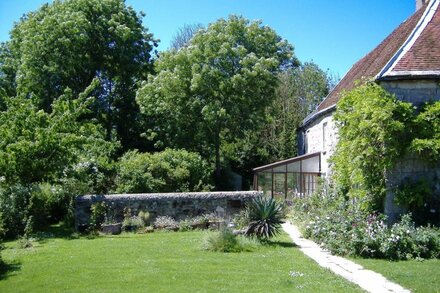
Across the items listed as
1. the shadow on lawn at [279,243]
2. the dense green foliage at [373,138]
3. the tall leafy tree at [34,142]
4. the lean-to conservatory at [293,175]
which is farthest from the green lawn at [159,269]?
the lean-to conservatory at [293,175]

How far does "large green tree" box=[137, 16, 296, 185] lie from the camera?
80.4ft

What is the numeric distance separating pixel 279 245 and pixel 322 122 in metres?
9.42

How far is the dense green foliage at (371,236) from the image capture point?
10367 mm

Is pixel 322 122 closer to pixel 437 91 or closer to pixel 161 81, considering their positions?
pixel 437 91

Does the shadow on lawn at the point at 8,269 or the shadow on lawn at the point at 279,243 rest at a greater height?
the shadow on lawn at the point at 279,243

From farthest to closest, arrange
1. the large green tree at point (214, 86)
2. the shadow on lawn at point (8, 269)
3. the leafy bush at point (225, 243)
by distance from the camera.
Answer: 1. the large green tree at point (214, 86)
2. the leafy bush at point (225, 243)
3. the shadow on lawn at point (8, 269)

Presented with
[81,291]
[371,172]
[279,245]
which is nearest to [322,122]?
[371,172]

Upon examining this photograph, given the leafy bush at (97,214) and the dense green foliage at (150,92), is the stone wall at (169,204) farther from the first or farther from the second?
the dense green foliage at (150,92)

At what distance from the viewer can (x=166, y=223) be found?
608 inches

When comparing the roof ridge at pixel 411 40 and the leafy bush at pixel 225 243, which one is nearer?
the leafy bush at pixel 225 243

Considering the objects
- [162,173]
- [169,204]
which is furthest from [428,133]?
[162,173]

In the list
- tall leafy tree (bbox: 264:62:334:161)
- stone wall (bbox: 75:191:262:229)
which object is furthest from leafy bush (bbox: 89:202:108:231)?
tall leafy tree (bbox: 264:62:334:161)

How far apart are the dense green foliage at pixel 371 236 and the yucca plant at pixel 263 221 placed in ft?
4.22

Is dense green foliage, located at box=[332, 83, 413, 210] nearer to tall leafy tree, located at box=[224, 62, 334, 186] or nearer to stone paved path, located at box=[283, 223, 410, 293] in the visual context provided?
stone paved path, located at box=[283, 223, 410, 293]
